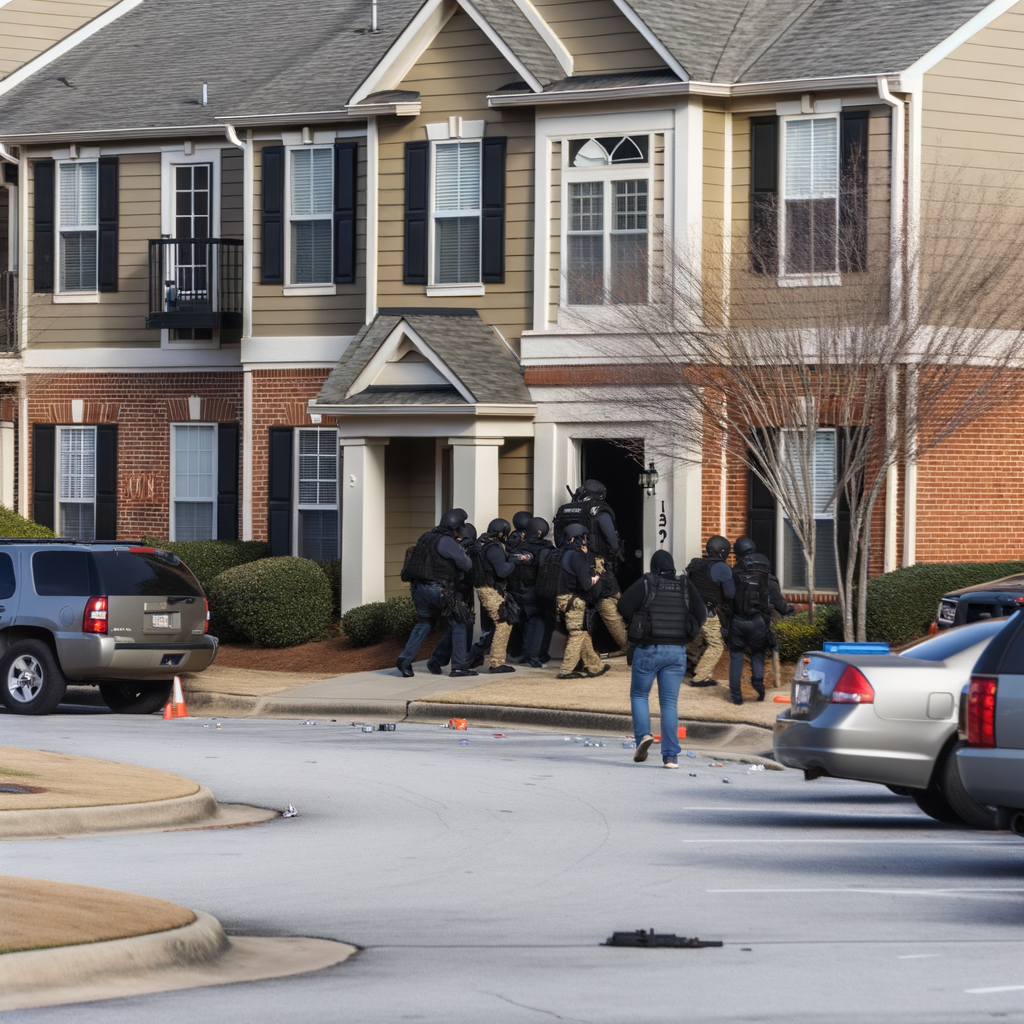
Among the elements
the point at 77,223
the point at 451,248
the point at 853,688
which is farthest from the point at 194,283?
the point at 853,688

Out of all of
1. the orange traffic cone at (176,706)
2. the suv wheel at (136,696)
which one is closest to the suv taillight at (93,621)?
the orange traffic cone at (176,706)

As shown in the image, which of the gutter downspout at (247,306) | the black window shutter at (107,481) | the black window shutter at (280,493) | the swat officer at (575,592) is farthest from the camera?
the black window shutter at (107,481)

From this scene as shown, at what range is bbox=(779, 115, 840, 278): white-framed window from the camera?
21.2m

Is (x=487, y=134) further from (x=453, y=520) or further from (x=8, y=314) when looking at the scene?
(x=8, y=314)

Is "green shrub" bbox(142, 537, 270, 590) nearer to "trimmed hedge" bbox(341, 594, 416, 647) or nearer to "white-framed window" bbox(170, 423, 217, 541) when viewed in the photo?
"white-framed window" bbox(170, 423, 217, 541)

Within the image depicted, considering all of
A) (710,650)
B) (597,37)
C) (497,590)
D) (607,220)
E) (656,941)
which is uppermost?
(597,37)

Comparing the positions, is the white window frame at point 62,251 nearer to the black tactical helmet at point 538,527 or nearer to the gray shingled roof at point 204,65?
the gray shingled roof at point 204,65

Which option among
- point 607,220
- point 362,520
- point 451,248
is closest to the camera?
point 607,220

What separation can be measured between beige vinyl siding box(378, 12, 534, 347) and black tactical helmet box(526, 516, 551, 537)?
3.07m

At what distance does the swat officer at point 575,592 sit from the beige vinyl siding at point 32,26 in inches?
582

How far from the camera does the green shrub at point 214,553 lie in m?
25.2

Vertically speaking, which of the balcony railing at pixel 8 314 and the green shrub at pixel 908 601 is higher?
the balcony railing at pixel 8 314

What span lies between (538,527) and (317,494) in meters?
5.43

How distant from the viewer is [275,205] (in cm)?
2523
